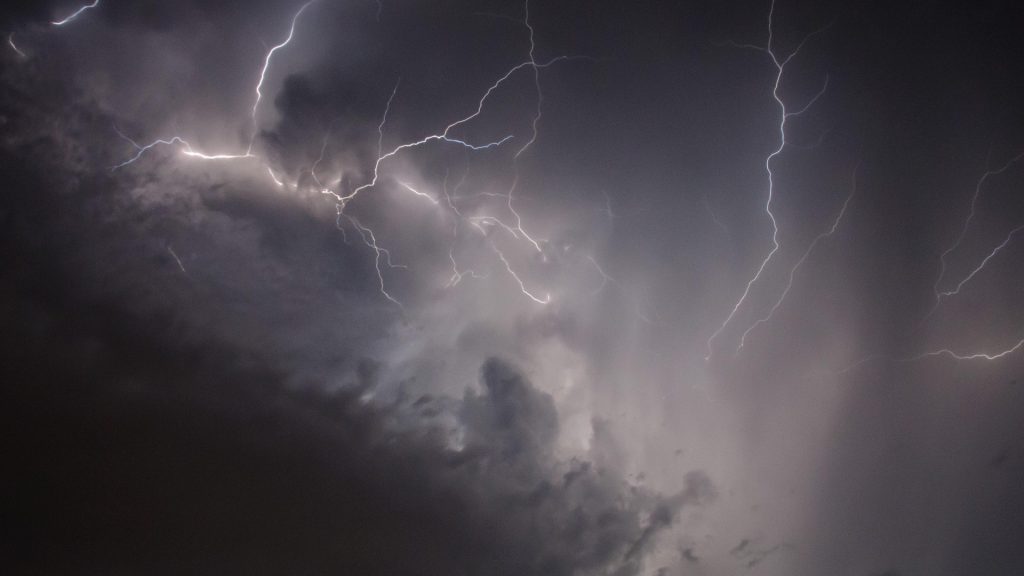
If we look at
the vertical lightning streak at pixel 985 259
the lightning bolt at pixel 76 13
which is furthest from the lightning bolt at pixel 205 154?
the vertical lightning streak at pixel 985 259

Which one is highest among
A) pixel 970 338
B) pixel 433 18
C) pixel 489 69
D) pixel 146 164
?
pixel 433 18

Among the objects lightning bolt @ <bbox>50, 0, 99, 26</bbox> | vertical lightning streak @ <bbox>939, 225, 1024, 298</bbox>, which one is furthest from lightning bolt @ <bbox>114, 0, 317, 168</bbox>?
vertical lightning streak @ <bbox>939, 225, 1024, 298</bbox>

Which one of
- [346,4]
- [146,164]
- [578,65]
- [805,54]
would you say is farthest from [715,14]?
[146,164]

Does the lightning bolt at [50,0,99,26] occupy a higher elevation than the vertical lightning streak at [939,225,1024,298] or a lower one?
higher

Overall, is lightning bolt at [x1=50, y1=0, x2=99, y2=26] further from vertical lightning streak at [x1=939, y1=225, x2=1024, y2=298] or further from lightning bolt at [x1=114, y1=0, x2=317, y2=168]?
vertical lightning streak at [x1=939, y1=225, x2=1024, y2=298]

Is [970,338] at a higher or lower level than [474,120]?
lower

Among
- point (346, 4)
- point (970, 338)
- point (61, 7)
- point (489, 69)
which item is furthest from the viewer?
point (970, 338)

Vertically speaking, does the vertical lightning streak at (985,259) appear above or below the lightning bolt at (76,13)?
below

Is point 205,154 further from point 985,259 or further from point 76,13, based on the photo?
point 985,259

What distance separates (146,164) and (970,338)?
62.1ft

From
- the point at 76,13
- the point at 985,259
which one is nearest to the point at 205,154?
the point at 76,13

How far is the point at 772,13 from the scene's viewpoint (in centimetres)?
738

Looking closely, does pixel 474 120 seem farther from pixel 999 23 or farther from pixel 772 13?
pixel 999 23

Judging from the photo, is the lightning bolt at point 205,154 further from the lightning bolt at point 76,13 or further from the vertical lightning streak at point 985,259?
the vertical lightning streak at point 985,259
